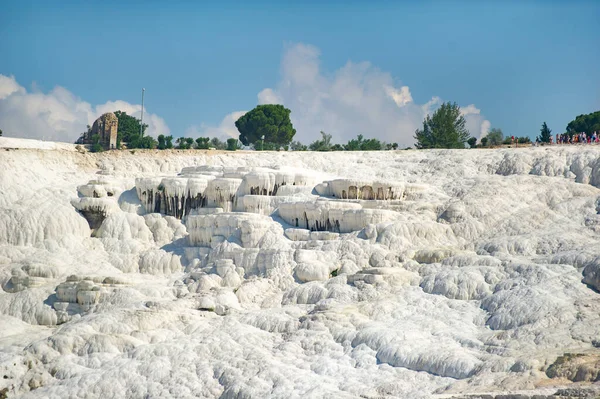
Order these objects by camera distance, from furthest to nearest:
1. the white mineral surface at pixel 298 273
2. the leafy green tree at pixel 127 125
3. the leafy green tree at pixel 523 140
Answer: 1. the leafy green tree at pixel 127 125
2. the leafy green tree at pixel 523 140
3. the white mineral surface at pixel 298 273

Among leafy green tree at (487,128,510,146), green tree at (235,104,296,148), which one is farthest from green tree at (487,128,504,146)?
green tree at (235,104,296,148)

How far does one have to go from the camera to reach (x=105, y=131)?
180 feet

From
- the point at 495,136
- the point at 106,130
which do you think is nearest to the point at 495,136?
the point at 495,136

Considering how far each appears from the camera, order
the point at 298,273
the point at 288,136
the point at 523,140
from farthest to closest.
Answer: the point at 288,136, the point at 523,140, the point at 298,273

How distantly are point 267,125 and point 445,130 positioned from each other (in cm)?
1576

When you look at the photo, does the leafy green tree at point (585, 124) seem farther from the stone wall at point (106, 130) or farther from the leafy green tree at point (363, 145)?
the stone wall at point (106, 130)

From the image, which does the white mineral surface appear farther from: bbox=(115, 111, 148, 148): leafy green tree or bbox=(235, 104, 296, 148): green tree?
bbox=(115, 111, 148, 148): leafy green tree

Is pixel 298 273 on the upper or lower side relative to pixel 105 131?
lower

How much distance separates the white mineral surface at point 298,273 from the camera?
24109 mm

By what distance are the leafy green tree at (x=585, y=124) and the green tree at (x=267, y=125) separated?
22447mm

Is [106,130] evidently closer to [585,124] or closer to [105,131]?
[105,131]

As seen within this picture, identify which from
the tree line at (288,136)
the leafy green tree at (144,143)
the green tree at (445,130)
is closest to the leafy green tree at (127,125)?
the tree line at (288,136)

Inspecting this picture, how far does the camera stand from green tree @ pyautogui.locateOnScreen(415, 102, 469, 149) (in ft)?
191

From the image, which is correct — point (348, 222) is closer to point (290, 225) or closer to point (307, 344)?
point (290, 225)
